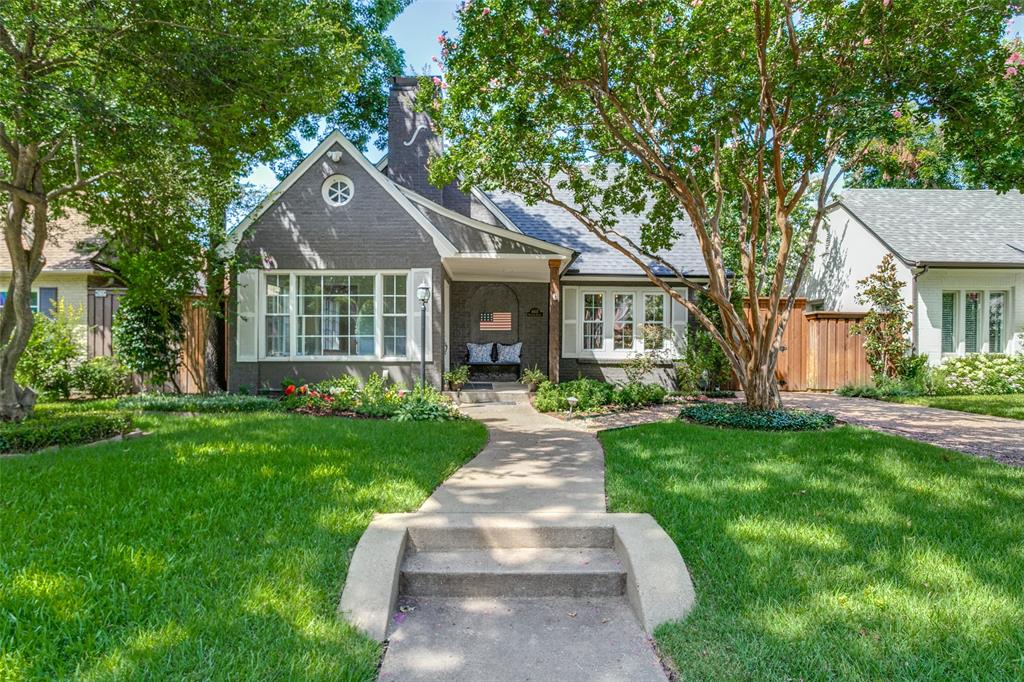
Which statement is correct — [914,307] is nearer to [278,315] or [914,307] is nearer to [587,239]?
[587,239]

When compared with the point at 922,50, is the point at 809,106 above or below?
below

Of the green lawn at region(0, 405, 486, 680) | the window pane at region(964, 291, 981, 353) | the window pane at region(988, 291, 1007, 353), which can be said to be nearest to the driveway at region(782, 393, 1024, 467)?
the window pane at region(964, 291, 981, 353)

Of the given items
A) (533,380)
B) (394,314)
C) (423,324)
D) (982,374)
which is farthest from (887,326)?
(394,314)

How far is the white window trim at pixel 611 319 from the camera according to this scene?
42.9 feet

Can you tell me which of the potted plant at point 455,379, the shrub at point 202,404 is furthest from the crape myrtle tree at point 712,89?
the shrub at point 202,404

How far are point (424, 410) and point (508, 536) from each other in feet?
15.9

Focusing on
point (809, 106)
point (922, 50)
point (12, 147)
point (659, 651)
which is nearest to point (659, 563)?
point (659, 651)

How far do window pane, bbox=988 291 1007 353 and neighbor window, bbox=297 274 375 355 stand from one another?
1480cm

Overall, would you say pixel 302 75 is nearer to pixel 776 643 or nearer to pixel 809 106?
pixel 809 106

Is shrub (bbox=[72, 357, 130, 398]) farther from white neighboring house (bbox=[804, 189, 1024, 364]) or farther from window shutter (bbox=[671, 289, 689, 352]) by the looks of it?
white neighboring house (bbox=[804, 189, 1024, 364])

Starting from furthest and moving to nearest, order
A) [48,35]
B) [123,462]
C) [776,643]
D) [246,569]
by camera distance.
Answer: [48,35] < [123,462] < [246,569] < [776,643]

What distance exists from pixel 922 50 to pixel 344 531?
8.05 metres

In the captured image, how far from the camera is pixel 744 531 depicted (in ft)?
12.2

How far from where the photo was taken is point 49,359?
10.7 m
